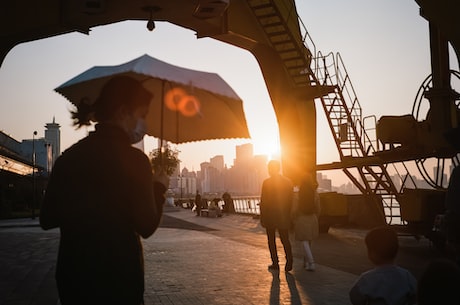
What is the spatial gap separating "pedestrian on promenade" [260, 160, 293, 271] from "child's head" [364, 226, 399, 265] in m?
5.86

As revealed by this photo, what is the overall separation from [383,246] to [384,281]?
24 cm

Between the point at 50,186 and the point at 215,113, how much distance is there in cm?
336

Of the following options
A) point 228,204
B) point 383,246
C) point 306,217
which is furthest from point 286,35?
point 228,204

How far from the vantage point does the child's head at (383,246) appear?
3.47 metres

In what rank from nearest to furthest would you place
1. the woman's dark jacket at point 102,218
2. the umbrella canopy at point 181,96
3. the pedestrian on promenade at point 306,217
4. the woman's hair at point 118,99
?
the woman's dark jacket at point 102,218 < the woman's hair at point 118,99 < the umbrella canopy at point 181,96 < the pedestrian on promenade at point 306,217

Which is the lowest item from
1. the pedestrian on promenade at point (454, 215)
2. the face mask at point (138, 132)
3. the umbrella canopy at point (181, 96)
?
the pedestrian on promenade at point (454, 215)

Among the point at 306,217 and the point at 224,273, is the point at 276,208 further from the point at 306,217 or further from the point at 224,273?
the point at 224,273

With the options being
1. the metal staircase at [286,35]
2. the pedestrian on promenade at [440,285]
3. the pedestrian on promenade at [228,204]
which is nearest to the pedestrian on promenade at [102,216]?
the pedestrian on promenade at [440,285]

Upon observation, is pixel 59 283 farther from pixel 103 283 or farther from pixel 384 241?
pixel 384 241

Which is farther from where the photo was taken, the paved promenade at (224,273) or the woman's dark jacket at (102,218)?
the paved promenade at (224,273)

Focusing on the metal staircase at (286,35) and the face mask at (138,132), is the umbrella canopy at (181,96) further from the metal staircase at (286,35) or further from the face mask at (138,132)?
the metal staircase at (286,35)

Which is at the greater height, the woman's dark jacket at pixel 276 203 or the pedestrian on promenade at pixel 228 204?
the woman's dark jacket at pixel 276 203

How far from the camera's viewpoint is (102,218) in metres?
2.62

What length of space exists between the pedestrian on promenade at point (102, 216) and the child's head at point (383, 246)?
5.35ft
